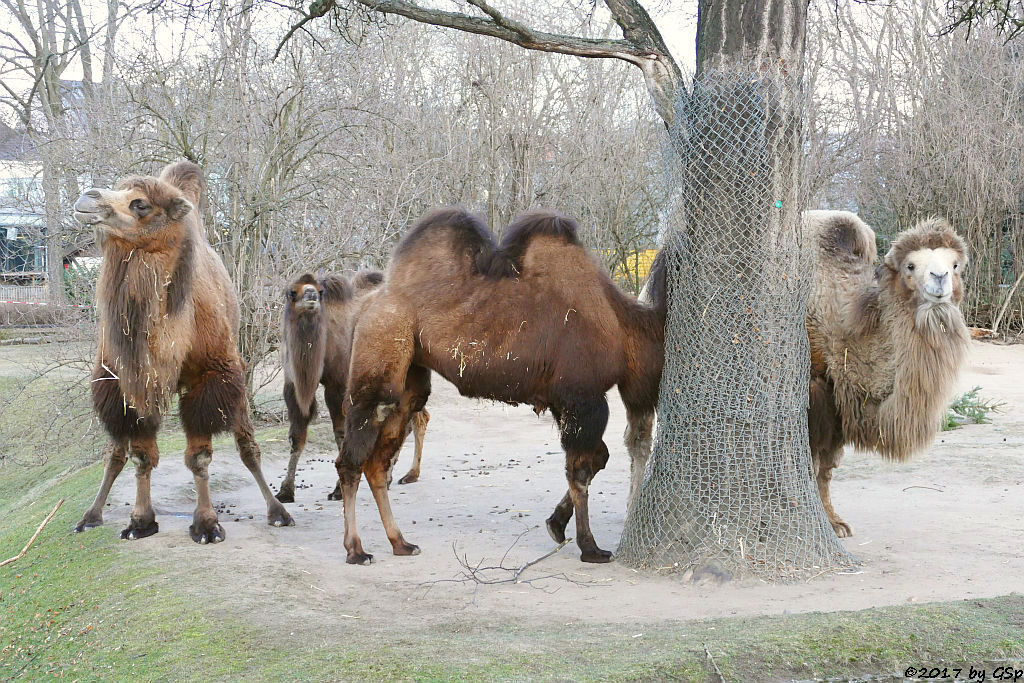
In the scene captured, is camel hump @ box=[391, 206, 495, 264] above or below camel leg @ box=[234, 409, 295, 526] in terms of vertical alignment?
above

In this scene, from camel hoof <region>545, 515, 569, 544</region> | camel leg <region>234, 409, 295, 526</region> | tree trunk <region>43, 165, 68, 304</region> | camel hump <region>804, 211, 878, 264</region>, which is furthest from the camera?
tree trunk <region>43, 165, 68, 304</region>

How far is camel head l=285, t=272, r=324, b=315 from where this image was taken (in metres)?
8.22

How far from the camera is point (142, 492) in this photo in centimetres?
666

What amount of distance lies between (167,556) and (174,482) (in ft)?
8.05

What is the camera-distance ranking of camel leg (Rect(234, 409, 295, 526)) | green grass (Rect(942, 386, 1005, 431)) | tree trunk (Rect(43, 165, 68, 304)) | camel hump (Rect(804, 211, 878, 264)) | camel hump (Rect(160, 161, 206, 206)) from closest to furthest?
camel hump (Rect(804, 211, 878, 264)) → camel leg (Rect(234, 409, 295, 526)) → camel hump (Rect(160, 161, 206, 206)) → green grass (Rect(942, 386, 1005, 431)) → tree trunk (Rect(43, 165, 68, 304))

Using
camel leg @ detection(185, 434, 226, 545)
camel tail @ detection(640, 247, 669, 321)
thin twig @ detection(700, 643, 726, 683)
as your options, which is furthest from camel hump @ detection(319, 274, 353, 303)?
thin twig @ detection(700, 643, 726, 683)

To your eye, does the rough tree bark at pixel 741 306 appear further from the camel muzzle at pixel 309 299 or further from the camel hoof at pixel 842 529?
the camel muzzle at pixel 309 299

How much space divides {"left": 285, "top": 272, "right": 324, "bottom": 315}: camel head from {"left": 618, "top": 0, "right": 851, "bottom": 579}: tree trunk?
11.8ft

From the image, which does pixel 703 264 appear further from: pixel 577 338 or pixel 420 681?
pixel 420 681

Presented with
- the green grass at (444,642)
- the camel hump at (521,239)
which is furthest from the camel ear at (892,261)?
the green grass at (444,642)

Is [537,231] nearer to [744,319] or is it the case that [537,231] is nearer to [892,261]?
[744,319]

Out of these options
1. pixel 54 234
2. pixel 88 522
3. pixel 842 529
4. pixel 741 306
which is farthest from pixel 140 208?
pixel 54 234

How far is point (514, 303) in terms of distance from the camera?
6.09 meters

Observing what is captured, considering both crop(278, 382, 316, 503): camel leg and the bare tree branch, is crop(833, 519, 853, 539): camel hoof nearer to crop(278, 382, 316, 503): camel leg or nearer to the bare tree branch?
the bare tree branch
